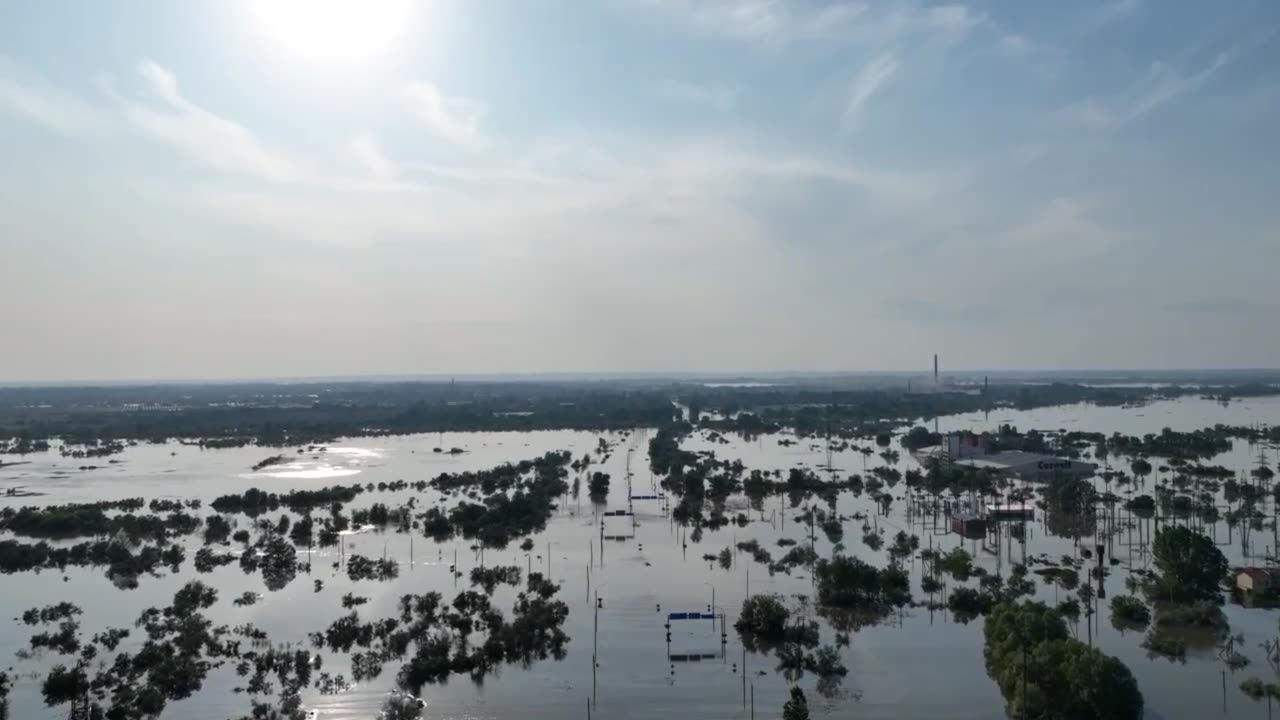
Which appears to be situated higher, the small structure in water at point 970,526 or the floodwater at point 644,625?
the small structure in water at point 970,526

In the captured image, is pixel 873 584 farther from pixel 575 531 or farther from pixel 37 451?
pixel 37 451

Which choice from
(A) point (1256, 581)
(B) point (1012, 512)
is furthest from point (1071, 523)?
(A) point (1256, 581)

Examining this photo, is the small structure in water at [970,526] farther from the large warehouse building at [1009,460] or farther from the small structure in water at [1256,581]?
the large warehouse building at [1009,460]

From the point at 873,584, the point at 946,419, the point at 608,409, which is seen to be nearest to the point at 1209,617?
the point at 873,584

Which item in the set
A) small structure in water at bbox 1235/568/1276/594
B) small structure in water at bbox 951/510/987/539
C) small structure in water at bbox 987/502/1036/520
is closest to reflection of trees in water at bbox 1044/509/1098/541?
small structure in water at bbox 987/502/1036/520

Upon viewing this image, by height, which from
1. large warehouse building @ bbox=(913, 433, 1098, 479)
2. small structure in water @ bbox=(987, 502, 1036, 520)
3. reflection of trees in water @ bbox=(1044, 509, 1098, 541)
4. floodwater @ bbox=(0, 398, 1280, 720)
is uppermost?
large warehouse building @ bbox=(913, 433, 1098, 479)

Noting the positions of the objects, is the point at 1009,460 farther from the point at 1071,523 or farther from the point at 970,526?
the point at 970,526

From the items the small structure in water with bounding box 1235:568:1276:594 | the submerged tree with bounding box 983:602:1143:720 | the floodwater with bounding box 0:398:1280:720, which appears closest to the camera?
the submerged tree with bounding box 983:602:1143:720

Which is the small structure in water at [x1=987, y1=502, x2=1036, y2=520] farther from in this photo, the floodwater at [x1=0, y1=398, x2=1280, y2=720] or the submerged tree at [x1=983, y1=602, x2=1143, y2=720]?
the submerged tree at [x1=983, y1=602, x2=1143, y2=720]

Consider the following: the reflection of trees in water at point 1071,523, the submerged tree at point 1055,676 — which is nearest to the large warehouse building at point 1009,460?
the reflection of trees in water at point 1071,523
